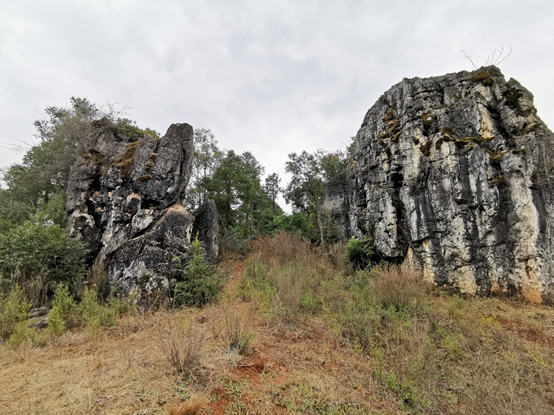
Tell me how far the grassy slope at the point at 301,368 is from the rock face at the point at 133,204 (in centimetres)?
200

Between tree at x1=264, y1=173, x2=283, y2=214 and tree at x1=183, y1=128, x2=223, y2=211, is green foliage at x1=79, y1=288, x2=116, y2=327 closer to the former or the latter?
tree at x1=183, y1=128, x2=223, y2=211

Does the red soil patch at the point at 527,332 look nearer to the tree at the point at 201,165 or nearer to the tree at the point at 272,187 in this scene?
the tree at the point at 201,165

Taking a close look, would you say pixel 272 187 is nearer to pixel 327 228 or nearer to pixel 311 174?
pixel 311 174

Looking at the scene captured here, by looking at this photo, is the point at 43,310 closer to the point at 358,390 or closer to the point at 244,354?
the point at 244,354

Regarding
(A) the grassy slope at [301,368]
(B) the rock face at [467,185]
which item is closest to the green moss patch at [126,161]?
(A) the grassy slope at [301,368]

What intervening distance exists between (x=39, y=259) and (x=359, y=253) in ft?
35.1

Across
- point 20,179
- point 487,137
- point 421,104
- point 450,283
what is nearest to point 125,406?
point 450,283

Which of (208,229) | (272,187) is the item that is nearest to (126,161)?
(208,229)

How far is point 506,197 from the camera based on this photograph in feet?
23.8

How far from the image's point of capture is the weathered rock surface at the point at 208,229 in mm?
9805

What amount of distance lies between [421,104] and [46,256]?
A: 1372cm

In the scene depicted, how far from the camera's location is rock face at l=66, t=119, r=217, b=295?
22.3 ft

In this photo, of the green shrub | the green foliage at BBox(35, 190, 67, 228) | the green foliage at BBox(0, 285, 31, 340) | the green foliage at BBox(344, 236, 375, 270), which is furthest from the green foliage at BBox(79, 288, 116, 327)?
the green foliage at BBox(344, 236, 375, 270)

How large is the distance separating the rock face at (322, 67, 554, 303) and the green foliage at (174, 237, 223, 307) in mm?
7032
